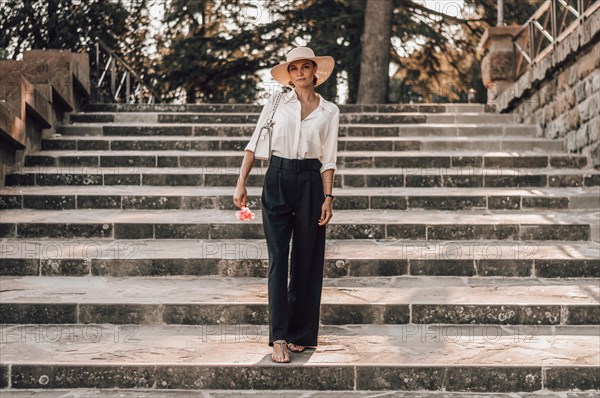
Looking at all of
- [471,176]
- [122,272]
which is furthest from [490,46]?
[122,272]

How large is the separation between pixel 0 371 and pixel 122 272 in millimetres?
1888

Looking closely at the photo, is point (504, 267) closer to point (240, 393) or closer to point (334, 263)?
point (334, 263)

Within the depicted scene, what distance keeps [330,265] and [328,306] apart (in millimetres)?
887

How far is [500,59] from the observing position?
12500 mm

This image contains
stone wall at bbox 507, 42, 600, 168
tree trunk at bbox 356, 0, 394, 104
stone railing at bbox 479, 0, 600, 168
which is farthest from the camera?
tree trunk at bbox 356, 0, 394, 104

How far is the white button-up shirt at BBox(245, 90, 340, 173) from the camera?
4977 mm

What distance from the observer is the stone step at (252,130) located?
10.7 meters

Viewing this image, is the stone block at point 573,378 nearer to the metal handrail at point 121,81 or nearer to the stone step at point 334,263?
the stone step at point 334,263

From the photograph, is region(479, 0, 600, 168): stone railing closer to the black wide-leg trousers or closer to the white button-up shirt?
the white button-up shirt

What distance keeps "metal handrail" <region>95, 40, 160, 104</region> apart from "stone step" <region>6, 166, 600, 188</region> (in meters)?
4.77

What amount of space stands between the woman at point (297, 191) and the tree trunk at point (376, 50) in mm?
10537

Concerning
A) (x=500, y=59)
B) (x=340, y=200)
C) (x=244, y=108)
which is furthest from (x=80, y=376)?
(x=500, y=59)

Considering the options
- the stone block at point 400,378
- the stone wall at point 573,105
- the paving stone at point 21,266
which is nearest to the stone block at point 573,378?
the stone block at point 400,378

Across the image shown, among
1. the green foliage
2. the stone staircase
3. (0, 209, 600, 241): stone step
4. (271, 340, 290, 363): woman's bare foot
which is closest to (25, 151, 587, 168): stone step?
the stone staircase
